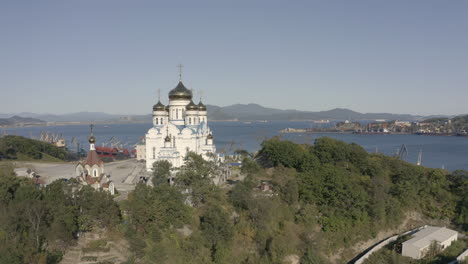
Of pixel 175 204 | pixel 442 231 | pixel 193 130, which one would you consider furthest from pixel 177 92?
pixel 442 231

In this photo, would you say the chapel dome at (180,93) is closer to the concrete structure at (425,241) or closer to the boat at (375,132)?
the concrete structure at (425,241)

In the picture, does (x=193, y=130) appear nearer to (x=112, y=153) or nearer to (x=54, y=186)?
(x=54, y=186)

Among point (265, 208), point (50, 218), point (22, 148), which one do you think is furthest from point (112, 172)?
point (265, 208)

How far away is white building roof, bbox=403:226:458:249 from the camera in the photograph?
53.9 ft

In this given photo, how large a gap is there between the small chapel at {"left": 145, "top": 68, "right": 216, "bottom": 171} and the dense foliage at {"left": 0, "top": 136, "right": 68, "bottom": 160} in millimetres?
16774

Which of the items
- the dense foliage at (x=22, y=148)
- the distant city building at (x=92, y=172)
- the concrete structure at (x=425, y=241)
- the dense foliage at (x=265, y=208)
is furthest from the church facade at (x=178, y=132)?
the dense foliage at (x=22, y=148)

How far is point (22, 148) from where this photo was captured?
33.2m

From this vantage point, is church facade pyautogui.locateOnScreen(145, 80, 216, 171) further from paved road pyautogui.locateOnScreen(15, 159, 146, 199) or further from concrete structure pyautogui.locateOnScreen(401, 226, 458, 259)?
concrete structure pyautogui.locateOnScreen(401, 226, 458, 259)

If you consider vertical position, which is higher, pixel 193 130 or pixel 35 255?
pixel 193 130

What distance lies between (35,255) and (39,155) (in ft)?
82.9

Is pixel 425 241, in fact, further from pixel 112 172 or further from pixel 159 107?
pixel 112 172

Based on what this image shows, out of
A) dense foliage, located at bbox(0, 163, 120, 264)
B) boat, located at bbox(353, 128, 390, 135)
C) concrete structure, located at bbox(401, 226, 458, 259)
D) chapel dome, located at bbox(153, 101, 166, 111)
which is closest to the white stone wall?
chapel dome, located at bbox(153, 101, 166, 111)

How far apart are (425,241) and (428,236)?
29.8 inches

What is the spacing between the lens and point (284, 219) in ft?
58.9
